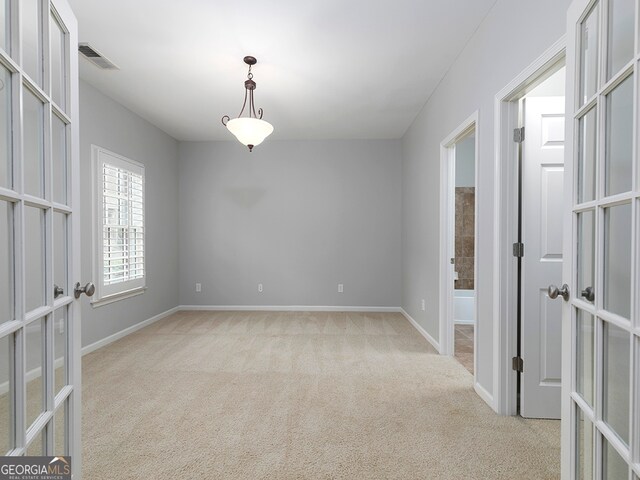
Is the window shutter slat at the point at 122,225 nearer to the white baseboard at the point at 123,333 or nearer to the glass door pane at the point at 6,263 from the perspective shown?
the white baseboard at the point at 123,333

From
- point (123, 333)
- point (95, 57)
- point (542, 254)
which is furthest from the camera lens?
point (123, 333)

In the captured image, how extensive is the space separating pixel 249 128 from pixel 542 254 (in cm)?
254

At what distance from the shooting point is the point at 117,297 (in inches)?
164

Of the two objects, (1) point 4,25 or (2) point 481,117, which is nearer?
(1) point 4,25

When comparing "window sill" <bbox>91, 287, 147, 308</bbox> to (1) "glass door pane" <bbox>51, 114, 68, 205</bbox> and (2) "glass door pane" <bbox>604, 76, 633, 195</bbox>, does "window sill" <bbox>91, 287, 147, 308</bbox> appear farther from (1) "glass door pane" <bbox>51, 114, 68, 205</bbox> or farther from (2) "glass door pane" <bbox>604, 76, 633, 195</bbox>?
(2) "glass door pane" <bbox>604, 76, 633, 195</bbox>

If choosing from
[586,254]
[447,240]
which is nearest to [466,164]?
[447,240]

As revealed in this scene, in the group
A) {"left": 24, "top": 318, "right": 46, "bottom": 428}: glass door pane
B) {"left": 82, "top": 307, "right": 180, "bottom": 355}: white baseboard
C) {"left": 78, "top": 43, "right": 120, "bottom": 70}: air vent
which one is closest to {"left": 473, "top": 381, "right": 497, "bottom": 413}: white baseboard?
{"left": 24, "top": 318, "right": 46, "bottom": 428}: glass door pane

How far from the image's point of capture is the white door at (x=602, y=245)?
981mm

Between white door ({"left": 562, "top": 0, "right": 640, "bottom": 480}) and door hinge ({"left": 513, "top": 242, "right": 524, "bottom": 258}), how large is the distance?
3.37 feet

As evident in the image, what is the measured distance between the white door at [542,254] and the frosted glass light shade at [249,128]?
7.03ft

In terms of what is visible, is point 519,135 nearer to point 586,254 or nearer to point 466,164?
point 586,254

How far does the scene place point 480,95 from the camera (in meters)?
2.69

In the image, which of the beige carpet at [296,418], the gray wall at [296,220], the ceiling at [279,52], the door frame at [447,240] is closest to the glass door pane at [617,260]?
the beige carpet at [296,418]

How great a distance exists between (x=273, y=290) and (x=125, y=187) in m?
2.57
